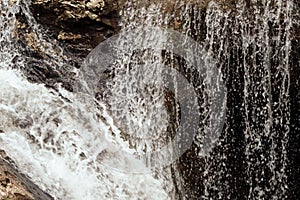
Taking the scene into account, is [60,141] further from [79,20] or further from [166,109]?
[79,20]

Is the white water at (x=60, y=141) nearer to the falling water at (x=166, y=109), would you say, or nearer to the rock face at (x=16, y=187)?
the falling water at (x=166, y=109)

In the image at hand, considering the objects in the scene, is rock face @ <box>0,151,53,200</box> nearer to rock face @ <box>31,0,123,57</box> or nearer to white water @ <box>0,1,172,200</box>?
white water @ <box>0,1,172,200</box>

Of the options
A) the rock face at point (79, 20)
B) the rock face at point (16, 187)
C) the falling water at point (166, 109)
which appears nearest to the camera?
the rock face at point (16, 187)

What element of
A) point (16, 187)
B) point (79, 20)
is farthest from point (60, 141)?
point (79, 20)

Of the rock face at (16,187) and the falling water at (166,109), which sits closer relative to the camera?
the rock face at (16,187)

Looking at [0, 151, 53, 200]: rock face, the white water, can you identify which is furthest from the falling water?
[0, 151, 53, 200]: rock face

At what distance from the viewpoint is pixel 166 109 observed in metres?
4.32

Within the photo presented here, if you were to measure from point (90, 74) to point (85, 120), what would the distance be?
423 mm

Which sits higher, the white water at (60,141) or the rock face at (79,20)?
the rock face at (79,20)

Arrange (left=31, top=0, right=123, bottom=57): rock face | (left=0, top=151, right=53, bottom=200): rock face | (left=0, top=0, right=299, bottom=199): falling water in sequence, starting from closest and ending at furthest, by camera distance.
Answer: (left=0, top=151, right=53, bottom=200): rock face → (left=0, top=0, right=299, bottom=199): falling water → (left=31, top=0, right=123, bottom=57): rock face

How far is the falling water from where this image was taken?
4004 mm

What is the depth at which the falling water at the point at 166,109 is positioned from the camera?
4004 millimetres

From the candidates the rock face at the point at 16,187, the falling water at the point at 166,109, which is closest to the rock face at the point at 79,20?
the falling water at the point at 166,109

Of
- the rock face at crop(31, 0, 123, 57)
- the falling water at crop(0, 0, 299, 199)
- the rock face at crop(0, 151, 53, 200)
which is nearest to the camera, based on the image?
the rock face at crop(0, 151, 53, 200)
